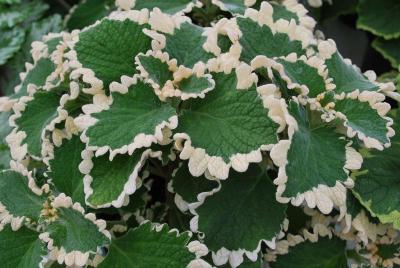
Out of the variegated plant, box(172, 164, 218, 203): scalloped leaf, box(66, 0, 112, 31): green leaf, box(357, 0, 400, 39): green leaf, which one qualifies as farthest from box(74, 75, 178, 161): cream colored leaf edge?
box(357, 0, 400, 39): green leaf

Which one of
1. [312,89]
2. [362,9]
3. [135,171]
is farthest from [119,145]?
[362,9]

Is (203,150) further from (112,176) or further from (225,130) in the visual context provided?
(112,176)

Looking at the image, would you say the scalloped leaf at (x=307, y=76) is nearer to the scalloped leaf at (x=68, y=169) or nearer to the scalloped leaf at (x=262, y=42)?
the scalloped leaf at (x=262, y=42)

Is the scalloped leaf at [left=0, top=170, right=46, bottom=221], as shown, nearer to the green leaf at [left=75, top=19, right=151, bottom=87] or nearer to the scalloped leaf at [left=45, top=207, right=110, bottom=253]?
the scalloped leaf at [left=45, top=207, right=110, bottom=253]

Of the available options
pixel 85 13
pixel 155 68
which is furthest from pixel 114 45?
pixel 85 13

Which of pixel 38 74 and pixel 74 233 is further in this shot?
pixel 38 74

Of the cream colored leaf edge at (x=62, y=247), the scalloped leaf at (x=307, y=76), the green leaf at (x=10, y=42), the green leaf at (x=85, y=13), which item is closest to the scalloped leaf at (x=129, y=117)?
the cream colored leaf edge at (x=62, y=247)
